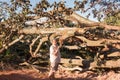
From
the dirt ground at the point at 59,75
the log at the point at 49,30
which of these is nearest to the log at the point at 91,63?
the dirt ground at the point at 59,75

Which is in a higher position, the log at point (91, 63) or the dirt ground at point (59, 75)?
the log at point (91, 63)

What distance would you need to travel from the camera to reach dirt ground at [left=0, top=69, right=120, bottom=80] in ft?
49.4

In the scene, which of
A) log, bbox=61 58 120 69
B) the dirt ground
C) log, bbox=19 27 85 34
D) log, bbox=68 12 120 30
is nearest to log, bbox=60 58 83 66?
log, bbox=61 58 120 69

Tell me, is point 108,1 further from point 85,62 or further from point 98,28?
point 85,62

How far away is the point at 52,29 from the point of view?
15.7 meters

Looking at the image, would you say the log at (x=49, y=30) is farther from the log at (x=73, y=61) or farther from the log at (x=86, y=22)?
the log at (x=73, y=61)

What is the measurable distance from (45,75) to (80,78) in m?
1.71

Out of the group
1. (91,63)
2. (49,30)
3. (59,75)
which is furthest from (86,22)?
(59,75)

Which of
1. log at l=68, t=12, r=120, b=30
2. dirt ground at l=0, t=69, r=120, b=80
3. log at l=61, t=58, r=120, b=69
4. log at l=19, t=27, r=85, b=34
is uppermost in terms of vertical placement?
log at l=68, t=12, r=120, b=30

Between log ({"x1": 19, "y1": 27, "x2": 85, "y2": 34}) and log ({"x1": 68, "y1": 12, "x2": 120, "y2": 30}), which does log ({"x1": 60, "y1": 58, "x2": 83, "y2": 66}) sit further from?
log ({"x1": 68, "y1": 12, "x2": 120, "y2": 30})

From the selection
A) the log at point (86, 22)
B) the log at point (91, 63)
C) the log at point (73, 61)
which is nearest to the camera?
the log at point (86, 22)

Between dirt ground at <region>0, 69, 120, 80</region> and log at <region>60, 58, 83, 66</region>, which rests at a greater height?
log at <region>60, 58, 83, 66</region>

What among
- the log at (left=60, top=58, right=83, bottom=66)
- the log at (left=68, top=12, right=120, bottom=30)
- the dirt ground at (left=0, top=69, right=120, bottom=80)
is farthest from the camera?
the log at (left=60, top=58, right=83, bottom=66)

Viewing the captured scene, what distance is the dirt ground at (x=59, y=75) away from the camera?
15.1 m
